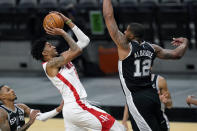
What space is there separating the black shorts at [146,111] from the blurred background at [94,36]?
4.94 m

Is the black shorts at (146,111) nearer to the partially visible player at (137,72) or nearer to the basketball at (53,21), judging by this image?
the partially visible player at (137,72)

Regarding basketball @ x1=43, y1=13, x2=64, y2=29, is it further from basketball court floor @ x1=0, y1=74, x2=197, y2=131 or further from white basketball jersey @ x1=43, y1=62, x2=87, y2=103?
basketball court floor @ x1=0, y1=74, x2=197, y2=131

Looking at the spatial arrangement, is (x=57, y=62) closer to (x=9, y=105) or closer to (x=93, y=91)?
(x=9, y=105)

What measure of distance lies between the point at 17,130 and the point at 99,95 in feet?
13.4

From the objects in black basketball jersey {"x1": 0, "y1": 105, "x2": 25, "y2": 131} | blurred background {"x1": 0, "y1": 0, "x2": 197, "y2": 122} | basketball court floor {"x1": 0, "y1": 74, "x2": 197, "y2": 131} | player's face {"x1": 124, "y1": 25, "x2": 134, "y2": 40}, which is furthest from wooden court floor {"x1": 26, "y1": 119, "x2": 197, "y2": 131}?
player's face {"x1": 124, "y1": 25, "x2": 134, "y2": 40}

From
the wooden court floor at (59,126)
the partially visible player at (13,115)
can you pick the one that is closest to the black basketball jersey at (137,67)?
the partially visible player at (13,115)

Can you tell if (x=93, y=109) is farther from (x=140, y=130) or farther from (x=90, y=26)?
(x=90, y=26)

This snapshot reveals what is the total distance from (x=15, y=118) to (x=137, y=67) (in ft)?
5.60

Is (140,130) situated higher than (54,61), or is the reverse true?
(54,61)

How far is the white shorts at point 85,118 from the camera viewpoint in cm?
604

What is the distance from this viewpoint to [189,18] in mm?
12117

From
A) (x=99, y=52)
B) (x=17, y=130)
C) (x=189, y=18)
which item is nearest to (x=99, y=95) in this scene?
(x=99, y=52)

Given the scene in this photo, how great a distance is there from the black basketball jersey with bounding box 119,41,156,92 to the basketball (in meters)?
0.99

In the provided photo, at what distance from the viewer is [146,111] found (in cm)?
589
